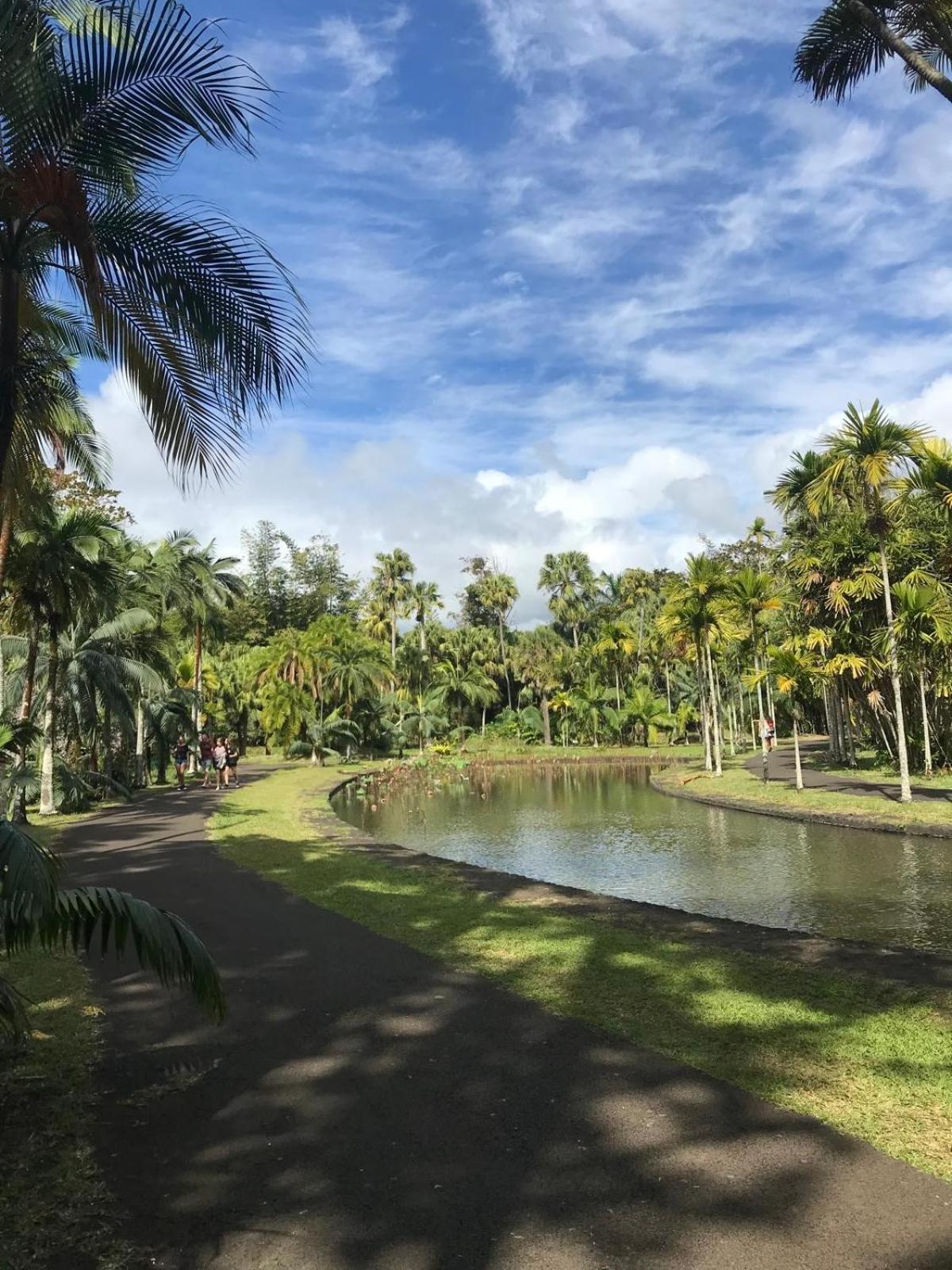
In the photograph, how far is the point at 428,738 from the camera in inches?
2058

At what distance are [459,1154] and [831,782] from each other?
24.3 meters

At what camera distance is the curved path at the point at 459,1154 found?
3.33 metres

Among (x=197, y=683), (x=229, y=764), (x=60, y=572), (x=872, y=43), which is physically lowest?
(x=229, y=764)

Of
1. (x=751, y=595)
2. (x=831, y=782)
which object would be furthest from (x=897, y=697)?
(x=751, y=595)

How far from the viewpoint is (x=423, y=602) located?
183ft

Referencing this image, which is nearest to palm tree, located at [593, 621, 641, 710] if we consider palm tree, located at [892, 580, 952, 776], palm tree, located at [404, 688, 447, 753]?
palm tree, located at [404, 688, 447, 753]

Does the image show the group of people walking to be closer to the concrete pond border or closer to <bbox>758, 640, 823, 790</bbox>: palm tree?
the concrete pond border

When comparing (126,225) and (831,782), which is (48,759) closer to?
(126,225)

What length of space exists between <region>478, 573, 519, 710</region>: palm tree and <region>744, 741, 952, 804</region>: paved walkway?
79.8ft

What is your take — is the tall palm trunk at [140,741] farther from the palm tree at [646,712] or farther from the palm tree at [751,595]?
the palm tree at [646,712]

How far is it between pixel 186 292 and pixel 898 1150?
6264 millimetres

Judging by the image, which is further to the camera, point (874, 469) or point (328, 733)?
point (328, 733)

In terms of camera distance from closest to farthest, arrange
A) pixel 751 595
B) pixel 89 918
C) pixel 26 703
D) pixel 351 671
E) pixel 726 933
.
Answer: pixel 89 918 → pixel 726 933 → pixel 26 703 → pixel 751 595 → pixel 351 671

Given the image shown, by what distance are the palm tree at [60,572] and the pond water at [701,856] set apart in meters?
8.43
